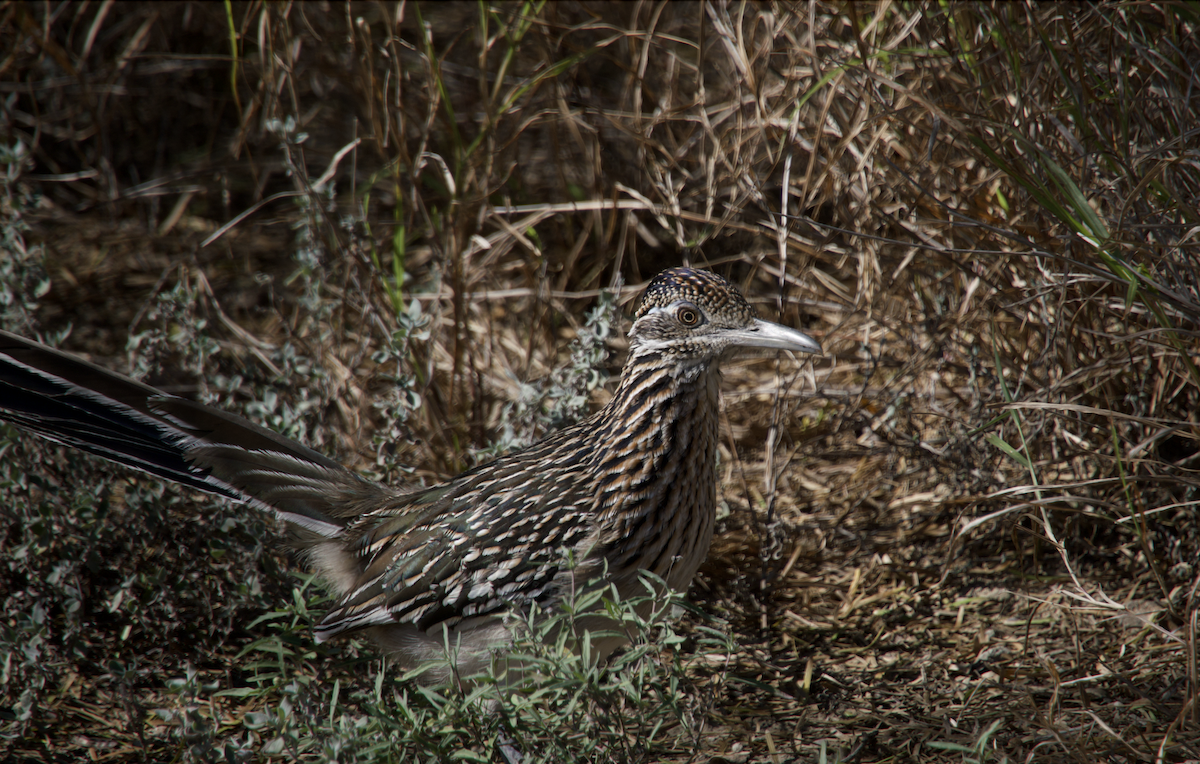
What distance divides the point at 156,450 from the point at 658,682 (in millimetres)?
1880

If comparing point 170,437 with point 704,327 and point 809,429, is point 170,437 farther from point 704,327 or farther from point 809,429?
point 809,429

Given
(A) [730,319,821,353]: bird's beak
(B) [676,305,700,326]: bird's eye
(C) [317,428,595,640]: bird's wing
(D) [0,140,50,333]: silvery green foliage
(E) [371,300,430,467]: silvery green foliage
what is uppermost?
(D) [0,140,50,333]: silvery green foliage

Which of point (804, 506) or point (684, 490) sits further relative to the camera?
point (804, 506)

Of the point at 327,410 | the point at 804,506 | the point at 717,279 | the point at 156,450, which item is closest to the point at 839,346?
the point at 804,506

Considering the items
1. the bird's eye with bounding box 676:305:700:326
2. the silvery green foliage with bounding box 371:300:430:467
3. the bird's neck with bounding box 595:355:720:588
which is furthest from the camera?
the silvery green foliage with bounding box 371:300:430:467

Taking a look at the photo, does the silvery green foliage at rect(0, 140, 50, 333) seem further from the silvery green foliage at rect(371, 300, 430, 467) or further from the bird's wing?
the bird's wing

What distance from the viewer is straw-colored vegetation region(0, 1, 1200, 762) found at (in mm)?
2867

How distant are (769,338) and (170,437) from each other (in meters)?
2.00

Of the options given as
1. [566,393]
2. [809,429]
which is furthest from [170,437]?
[809,429]

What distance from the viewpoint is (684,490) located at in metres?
3.01

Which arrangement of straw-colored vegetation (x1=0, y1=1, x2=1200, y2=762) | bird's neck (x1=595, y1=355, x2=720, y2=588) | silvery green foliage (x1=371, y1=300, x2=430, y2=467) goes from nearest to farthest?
straw-colored vegetation (x1=0, y1=1, x2=1200, y2=762) < bird's neck (x1=595, y1=355, x2=720, y2=588) < silvery green foliage (x1=371, y1=300, x2=430, y2=467)

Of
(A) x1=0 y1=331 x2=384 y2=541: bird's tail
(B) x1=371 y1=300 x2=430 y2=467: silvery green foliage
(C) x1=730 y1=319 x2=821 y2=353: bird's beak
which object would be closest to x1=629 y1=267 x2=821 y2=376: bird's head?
(C) x1=730 y1=319 x2=821 y2=353: bird's beak

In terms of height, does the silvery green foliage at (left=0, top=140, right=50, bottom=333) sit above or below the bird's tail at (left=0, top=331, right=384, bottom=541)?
above

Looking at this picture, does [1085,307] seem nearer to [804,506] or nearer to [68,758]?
[804,506]
